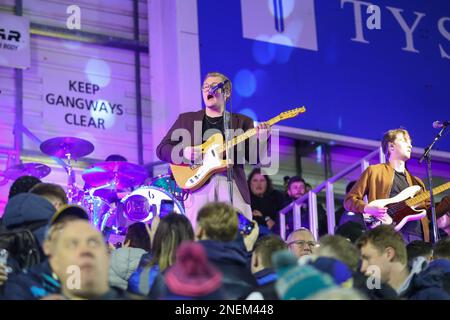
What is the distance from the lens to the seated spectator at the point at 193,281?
448 cm

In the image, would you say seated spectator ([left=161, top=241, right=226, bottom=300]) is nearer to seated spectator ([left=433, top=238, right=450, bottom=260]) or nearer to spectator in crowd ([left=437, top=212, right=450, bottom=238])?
seated spectator ([left=433, top=238, right=450, bottom=260])

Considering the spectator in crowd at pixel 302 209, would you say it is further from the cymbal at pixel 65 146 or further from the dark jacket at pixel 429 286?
the dark jacket at pixel 429 286

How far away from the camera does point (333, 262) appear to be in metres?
4.64

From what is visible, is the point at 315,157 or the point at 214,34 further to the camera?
the point at 315,157

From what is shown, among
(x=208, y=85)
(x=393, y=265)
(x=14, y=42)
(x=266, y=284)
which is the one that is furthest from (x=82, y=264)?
(x=14, y=42)

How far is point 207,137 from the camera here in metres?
7.54

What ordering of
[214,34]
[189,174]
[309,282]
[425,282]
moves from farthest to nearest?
[214,34]
[189,174]
[425,282]
[309,282]

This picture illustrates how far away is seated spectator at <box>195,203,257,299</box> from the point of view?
16.3ft

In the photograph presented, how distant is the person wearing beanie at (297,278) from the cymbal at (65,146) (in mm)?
5560

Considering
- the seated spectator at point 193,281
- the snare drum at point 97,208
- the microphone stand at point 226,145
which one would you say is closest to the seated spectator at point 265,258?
the seated spectator at point 193,281

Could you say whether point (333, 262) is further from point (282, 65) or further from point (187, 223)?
point (282, 65)

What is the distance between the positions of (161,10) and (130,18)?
17.9 inches

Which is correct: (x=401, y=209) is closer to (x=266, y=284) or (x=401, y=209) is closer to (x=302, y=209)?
(x=302, y=209)
